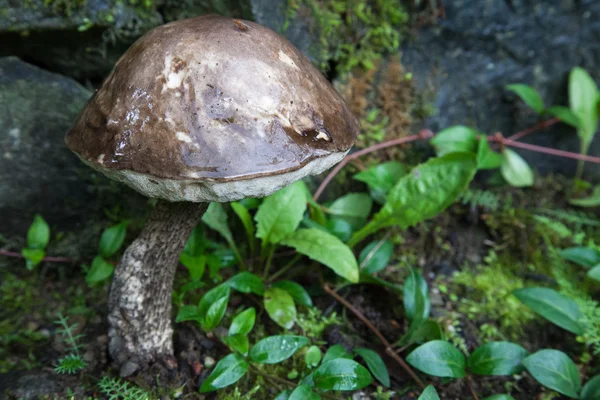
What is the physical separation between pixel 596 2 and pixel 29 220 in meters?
3.26

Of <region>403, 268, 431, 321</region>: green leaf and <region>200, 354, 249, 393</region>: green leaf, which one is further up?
<region>403, 268, 431, 321</region>: green leaf

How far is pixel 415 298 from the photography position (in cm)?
174

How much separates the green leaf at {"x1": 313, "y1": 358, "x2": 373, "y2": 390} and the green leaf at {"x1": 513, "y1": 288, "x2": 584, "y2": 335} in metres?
0.81

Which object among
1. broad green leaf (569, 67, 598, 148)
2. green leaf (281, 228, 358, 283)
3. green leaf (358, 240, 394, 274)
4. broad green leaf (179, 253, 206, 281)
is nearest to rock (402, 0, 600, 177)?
broad green leaf (569, 67, 598, 148)

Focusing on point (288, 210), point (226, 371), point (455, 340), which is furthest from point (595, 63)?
point (226, 371)

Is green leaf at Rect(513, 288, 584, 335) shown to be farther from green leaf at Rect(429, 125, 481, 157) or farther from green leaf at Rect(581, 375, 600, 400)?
green leaf at Rect(429, 125, 481, 157)

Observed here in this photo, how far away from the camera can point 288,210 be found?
183 cm

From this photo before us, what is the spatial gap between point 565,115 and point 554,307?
1246 millimetres

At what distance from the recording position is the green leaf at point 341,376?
144cm

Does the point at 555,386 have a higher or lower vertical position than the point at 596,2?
lower

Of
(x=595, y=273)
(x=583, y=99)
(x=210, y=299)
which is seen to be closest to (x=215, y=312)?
(x=210, y=299)

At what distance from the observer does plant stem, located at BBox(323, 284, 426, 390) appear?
1.68 metres

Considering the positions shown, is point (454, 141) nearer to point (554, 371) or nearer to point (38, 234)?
point (554, 371)

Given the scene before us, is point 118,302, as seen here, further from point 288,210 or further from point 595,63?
point 595,63
